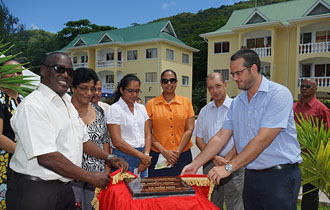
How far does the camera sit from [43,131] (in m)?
1.99

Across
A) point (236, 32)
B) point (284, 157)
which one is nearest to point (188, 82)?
point (236, 32)

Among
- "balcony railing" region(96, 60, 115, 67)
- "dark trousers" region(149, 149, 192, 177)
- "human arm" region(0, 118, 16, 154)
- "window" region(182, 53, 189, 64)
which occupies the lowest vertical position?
"dark trousers" region(149, 149, 192, 177)

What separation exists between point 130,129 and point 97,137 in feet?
2.14

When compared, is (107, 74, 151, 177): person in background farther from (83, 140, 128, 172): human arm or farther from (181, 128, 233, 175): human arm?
(181, 128, 233, 175): human arm

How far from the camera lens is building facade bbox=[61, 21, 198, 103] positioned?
31.2 metres

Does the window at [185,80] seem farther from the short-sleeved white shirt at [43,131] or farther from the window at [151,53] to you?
the short-sleeved white shirt at [43,131]

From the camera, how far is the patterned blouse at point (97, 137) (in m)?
3.50

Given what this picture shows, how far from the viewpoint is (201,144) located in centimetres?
449

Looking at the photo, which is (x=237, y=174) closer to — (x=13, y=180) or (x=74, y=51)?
(x=13, y=180)

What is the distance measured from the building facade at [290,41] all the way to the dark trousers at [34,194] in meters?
24.4

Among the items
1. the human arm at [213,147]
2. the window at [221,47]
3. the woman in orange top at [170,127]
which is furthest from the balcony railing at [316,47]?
the human arm at [213,147]

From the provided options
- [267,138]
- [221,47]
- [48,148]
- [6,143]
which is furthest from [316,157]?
[221,47]

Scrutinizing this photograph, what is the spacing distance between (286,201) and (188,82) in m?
31.9

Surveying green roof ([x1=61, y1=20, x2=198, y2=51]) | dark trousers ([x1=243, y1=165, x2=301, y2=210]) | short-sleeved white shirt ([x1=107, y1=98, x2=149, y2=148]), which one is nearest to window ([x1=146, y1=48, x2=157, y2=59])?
green roof ([x1=61, y1=20, x2=198, y2=51])
